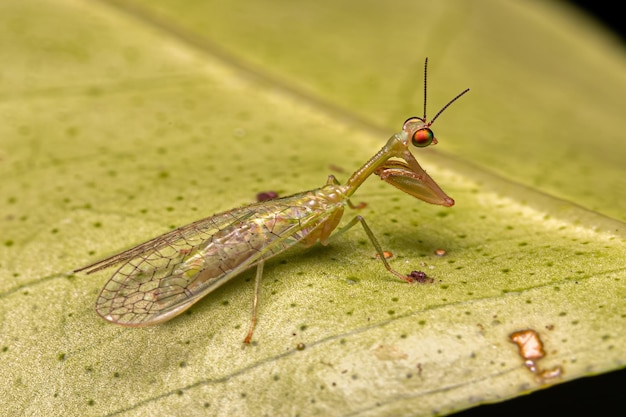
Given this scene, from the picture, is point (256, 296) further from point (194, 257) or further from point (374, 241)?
point (374, 241)

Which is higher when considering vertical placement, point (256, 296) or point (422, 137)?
point (422, 137)

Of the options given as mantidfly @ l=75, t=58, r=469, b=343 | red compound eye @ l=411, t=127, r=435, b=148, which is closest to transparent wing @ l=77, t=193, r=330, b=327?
mantidfly @ l=75, t=58, r=469, b=343

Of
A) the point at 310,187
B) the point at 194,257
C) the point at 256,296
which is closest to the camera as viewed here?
the point at 256,296

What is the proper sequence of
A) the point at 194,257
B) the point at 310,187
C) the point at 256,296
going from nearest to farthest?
the point at 256,296 < the point at 194,257 < the point at 310,187

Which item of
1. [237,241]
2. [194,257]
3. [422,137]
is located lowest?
[194,257]

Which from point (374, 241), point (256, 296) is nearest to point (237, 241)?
point (256, 296)

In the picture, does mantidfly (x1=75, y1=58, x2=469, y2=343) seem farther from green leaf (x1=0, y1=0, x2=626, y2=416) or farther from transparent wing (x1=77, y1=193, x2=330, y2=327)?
green leaf (x1=0, y1=0, x2=626, y2=416)

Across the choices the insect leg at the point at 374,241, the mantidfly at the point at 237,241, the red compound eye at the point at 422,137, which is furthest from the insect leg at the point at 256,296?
the red compound eye at the point at 422,137
